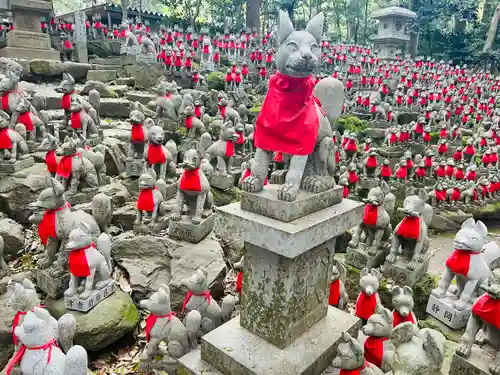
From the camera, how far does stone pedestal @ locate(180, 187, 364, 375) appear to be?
2.83 m

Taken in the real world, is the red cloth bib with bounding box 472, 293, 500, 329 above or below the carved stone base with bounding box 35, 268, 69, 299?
above

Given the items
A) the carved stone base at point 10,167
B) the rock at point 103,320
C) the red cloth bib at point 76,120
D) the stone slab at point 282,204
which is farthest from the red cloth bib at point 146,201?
the stone slab at point 282,204

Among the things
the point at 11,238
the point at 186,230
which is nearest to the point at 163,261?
the point at 186,230

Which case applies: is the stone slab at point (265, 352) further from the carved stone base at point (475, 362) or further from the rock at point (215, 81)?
the rock at point (215, 81)

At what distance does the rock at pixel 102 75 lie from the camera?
49.0 ft

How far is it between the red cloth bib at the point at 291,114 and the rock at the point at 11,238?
16.2 ft

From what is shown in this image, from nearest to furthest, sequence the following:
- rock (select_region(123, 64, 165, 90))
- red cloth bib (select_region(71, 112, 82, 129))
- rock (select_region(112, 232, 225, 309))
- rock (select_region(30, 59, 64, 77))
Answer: rock (select_region(112, 232, 225, 309)) < red cloth bib (select_region(71, 112, 82, 129)) < rock (select_region(30, 59, 64, 77)) < rock (select_region(123, 64, 165, 90))

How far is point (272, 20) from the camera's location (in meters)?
33.0

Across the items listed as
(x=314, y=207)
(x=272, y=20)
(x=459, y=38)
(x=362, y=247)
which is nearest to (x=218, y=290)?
(x=362, y=247)

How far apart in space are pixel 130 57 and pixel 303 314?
15674 millimetres

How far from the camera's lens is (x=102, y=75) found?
15219mm

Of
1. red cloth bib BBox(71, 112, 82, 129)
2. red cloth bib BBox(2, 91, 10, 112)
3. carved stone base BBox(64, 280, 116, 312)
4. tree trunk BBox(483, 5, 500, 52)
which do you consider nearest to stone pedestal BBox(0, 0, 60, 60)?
red cloth bib BBox(2, 91, 10, 112)

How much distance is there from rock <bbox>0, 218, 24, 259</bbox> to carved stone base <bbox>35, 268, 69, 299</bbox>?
1318 mm

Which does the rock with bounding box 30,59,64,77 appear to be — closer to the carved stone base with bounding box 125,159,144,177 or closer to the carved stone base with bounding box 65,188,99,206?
the carved stone base with bounding box 125,159,144,177
